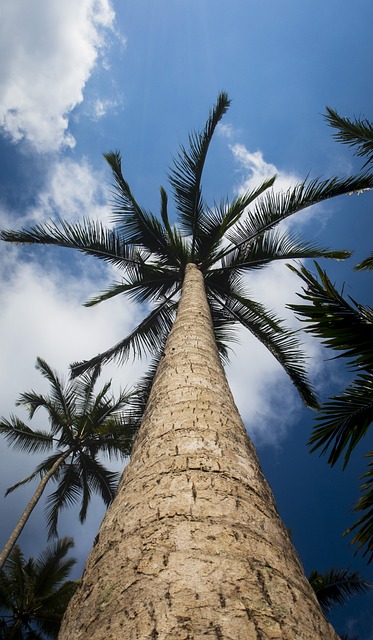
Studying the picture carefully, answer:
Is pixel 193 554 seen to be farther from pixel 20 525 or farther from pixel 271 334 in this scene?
pixel 20 525

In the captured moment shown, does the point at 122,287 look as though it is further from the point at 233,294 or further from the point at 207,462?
the point at 207,462

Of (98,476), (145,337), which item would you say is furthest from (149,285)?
(98,476)

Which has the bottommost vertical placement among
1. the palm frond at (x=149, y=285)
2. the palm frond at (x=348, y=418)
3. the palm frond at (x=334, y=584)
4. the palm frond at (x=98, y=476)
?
the palm frond at (x=334, y=584)

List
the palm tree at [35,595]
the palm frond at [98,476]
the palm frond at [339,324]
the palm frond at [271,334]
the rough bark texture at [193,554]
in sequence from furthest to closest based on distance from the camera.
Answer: the palm frond at [98,476] → the palm tree at [35,595] → the palm frond at [271,334] → the palm frond at [339,324] → the rough bark texture at [193,554]

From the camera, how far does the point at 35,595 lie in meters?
11.8

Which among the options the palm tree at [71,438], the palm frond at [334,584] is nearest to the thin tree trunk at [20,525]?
the palm tree at [71,438]

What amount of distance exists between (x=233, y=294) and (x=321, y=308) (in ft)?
17.2

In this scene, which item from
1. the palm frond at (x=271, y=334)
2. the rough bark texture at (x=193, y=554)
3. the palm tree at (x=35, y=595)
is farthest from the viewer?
the palm tree at (x=35, y=595)

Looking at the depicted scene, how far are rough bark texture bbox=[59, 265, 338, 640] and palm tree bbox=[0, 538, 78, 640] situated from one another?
12.2 m

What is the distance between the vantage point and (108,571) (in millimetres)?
1153

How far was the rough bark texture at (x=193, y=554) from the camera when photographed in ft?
2.95

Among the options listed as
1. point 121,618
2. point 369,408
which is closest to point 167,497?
point 121,618

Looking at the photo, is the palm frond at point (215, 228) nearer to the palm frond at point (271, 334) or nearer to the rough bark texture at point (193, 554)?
the palm frond at point (271, 334)

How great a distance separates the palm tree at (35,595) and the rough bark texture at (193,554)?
1216cm
